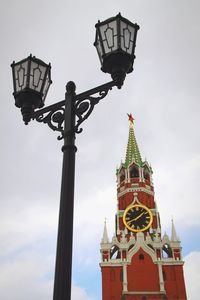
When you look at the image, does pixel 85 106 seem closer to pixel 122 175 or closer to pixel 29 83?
A: pixel 29 83

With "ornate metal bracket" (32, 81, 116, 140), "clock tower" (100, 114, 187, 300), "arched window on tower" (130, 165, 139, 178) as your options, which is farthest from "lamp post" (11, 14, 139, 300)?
"arched window on tower" (130, 165, 139, 178)

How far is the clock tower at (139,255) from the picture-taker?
43094 mm

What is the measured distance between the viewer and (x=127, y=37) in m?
5.93

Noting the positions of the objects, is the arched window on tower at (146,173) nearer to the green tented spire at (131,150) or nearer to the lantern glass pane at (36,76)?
the green tented spire at (131,150)

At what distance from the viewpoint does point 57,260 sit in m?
4.54

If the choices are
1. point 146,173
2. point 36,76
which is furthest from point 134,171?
point 36,76

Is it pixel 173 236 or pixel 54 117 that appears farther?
pixel 173 236

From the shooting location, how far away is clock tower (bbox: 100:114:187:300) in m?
43.1

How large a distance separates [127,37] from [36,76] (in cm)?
175

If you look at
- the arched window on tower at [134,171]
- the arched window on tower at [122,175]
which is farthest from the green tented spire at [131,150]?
the arched window on tower at [122,175]

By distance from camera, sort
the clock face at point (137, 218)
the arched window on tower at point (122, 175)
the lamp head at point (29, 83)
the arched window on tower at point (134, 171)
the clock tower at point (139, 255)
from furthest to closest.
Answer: the arched window on tower at point (122, 175)
the arched window on tower at point (134, 171)
the clock face at point (137, 218)
the clock tower at point (139, 255)
the lamp head at point (29, 83)

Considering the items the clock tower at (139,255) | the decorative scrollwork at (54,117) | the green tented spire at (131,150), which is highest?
the green tented spire at (131,150)

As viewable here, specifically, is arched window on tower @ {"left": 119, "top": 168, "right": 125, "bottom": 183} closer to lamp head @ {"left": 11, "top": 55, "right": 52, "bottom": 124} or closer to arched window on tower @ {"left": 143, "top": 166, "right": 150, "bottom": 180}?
arched window on tower @ {"left": 143, "top": 166, "right": 150, "bottom": 180}

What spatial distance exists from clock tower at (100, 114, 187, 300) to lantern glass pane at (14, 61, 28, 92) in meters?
40.5
